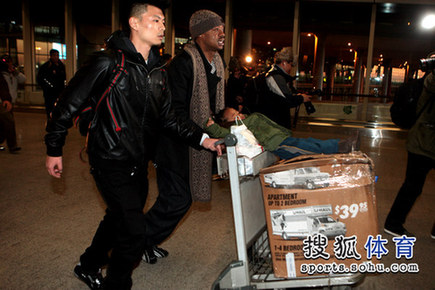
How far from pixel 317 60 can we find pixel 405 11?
5.00m

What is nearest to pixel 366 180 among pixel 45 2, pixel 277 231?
pixel 277 231

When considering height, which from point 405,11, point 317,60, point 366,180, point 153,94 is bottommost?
point 366,180

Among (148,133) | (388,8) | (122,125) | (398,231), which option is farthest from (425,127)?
(388,8)

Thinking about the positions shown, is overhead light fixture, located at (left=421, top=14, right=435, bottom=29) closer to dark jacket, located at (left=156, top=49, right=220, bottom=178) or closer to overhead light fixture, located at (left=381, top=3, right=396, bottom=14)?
overhead light fixture, located at (left=381, top=3, right=396, bottom=14)

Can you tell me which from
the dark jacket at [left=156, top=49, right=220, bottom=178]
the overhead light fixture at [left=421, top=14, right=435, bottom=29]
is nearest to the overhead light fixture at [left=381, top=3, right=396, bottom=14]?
the overhead light fixture at [left=421, top=14, right=435, bottom=29]

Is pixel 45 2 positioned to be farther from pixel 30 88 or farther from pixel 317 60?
pixel 317 60

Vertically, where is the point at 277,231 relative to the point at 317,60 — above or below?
below

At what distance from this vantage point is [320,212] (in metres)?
2.28

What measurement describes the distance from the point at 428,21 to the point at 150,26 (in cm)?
1872

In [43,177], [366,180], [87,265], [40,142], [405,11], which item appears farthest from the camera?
[405,11]

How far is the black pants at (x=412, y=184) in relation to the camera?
3803 millimetres

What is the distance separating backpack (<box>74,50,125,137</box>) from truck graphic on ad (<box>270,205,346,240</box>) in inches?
49.1

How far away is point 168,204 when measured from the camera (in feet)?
10.3

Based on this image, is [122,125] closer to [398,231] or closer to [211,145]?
[211,145]
